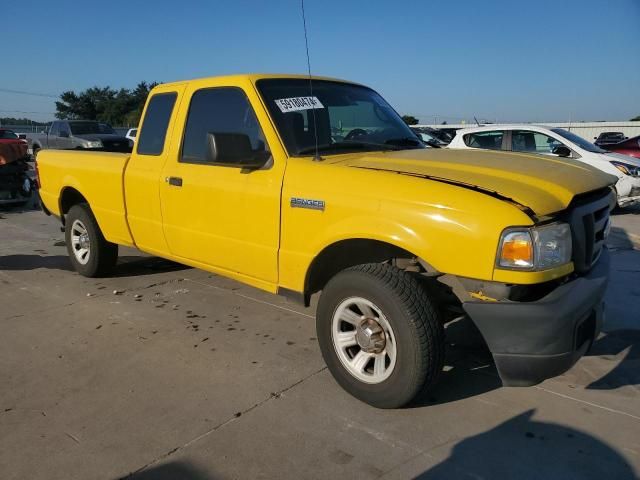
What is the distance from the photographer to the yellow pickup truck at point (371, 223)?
8.45ft

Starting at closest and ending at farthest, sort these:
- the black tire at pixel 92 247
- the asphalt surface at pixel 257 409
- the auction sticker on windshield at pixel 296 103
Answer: the asphalt surface at pixel 257 409
the auction sticker on windshield at pixel 296 103
the black tire at pixel 92 247

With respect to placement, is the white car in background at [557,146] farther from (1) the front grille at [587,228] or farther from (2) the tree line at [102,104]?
(2) the tree line at [102,104]

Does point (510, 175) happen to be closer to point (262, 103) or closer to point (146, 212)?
point (262, 103)

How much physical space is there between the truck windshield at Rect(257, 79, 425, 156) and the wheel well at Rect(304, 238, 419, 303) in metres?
0.72

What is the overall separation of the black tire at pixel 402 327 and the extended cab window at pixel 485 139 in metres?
8.06

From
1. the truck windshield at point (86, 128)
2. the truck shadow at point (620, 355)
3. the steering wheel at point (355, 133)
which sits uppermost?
the truck windshield at point (86, 128)

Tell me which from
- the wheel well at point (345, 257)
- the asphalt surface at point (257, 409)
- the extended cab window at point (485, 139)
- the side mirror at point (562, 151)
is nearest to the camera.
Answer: the asphalt surface at point (257, 409)

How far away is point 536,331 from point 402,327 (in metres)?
0.66

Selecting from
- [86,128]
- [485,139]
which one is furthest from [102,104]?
[485,139]

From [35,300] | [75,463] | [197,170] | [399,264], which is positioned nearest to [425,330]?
[399,264]

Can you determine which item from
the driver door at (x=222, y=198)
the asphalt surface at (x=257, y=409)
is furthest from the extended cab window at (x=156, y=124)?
the asphalt surface at (x=257, y=409)

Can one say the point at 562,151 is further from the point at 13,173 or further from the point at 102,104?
the point at 102,104

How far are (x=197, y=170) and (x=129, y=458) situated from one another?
213 centimetres

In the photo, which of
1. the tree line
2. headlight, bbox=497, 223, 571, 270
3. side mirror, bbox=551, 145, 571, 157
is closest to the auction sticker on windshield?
headlight, bbox=497, 223, 571, 270
